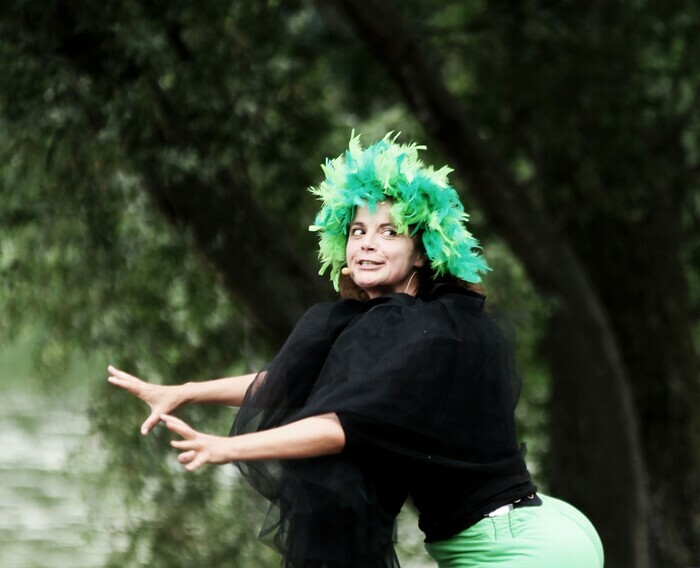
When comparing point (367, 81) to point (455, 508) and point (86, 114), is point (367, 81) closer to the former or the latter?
point (86, 114)

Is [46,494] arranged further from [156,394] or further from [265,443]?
[265,443]

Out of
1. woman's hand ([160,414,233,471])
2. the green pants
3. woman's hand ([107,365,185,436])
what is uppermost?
woman's hand ([107,365,185,436])

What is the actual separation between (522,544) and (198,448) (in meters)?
0.80

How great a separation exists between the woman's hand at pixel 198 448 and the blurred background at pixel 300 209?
11.3 ft

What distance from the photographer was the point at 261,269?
664 cm

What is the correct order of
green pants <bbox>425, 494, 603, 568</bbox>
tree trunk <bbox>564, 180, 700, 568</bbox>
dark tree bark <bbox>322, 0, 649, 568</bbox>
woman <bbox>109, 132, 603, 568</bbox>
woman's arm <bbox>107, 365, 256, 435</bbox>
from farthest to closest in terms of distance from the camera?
tree trunk <bbox>564, 180, 700, 568</bbox>, dark tree bark <bbox>322, 0, 649, 568</bbox>, woman's arm <bbox>107, 365, 256, 435</bbox>, green pants <bbox>425, 494, 603, 568</bbox>, woman <bbox>109, 132, 603, 568</bbox>

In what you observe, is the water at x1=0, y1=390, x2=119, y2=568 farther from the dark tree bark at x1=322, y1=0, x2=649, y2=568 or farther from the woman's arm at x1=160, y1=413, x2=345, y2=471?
the woman's arm at x1=160, y1=413, x2=345, y2=471

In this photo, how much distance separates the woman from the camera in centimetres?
281

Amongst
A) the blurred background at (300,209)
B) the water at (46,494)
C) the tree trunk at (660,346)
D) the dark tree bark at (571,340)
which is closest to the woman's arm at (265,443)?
the blurred background at (300,209)

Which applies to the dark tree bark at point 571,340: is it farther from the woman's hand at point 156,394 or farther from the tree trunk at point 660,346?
the woman's hand at point 156,394

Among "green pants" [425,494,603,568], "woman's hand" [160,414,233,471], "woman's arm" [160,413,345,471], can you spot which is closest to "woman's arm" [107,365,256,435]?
"woman's arm" [160,413,345,471]

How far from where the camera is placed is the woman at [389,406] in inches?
111

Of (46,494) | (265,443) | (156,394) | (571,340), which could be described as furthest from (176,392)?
(46,494)

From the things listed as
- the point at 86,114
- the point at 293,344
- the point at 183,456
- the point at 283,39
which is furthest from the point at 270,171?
the point at 183,456
